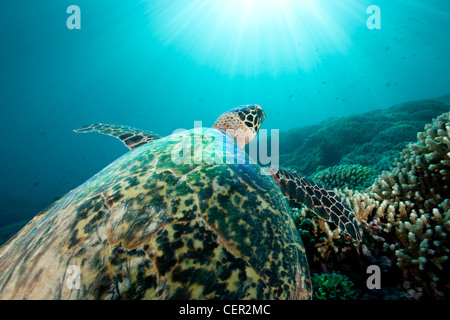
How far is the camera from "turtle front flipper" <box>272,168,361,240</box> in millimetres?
2146

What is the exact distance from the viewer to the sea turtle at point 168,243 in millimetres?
1095

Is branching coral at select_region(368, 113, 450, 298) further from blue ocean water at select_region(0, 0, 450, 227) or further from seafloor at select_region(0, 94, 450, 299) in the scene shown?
blue ocean water at select_region(0, 0, 450, 227)

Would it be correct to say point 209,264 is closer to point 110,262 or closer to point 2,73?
point 110,262

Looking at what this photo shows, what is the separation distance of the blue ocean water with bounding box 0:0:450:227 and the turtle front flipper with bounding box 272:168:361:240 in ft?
85.7

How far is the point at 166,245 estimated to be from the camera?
120 centimetres

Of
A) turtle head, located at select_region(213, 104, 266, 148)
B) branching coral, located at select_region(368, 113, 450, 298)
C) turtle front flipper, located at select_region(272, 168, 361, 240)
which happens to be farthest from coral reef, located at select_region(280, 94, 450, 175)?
turtle front flipper, located at select_region(272, 168, 361, 240)

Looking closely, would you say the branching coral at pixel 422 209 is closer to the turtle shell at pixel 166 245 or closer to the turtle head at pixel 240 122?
the turtle shell at pixel 166 245

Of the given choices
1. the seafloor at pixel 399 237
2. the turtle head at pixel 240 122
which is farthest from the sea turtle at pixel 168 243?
the turtle head at pixel 240 122

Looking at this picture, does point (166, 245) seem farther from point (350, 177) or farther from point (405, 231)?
point (350, 177)

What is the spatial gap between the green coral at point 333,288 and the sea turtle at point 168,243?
1.88ft

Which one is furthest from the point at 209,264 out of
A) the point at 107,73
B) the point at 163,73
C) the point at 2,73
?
the point at 163,73

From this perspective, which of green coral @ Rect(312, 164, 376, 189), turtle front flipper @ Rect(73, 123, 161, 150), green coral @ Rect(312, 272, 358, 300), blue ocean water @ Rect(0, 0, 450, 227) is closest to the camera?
green coral @ Rect(312, 272, 358, 300)

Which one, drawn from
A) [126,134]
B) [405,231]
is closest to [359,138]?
[405,231]

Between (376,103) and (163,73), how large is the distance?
119894 millimetres
